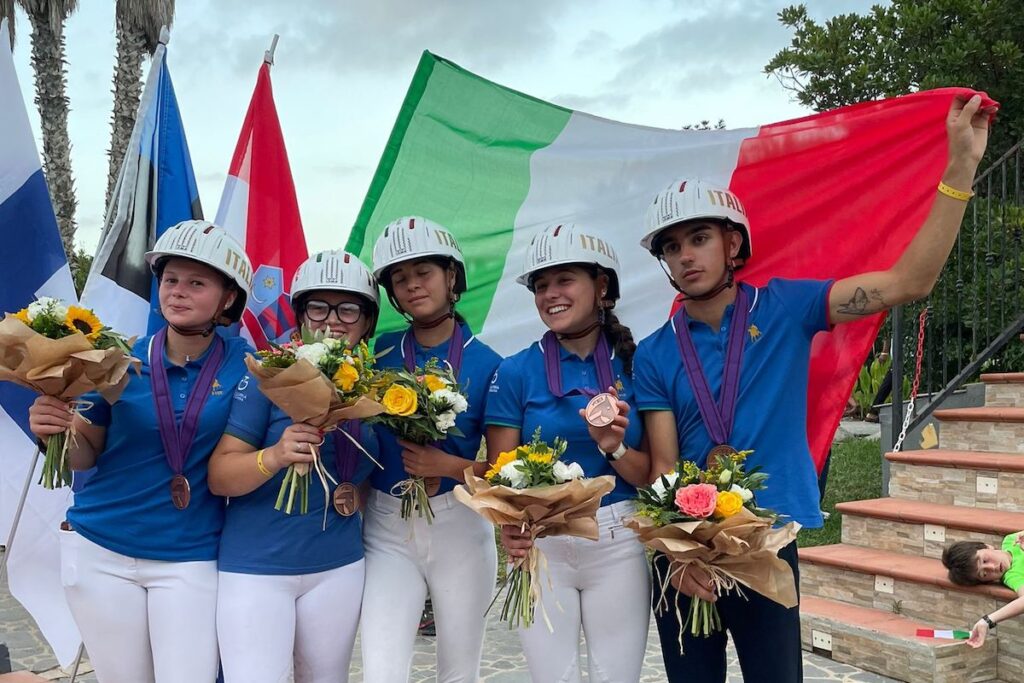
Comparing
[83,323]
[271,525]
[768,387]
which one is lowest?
[271,525]

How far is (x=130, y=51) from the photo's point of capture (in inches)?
644

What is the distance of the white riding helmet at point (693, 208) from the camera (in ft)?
11.4

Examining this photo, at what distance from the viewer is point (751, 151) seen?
4695 mm

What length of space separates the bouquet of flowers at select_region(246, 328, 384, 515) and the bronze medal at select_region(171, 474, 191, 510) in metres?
0.39

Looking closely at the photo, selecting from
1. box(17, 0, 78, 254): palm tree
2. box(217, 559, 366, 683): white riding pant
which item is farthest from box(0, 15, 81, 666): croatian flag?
box(17, 0, 78, 254): palm tree

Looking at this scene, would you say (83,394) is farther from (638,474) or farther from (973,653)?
(973,653)

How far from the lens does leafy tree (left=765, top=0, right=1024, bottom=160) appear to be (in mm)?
10898

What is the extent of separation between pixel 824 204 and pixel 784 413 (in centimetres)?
154

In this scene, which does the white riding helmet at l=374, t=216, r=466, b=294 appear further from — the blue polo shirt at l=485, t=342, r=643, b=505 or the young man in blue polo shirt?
the young man in blue polo shirt

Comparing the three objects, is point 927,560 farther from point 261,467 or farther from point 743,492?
point 261,467

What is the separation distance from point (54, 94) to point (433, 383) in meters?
16.0

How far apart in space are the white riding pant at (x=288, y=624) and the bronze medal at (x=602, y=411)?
1.17 meters

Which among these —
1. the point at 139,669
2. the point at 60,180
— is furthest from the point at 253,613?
the point at 60,180

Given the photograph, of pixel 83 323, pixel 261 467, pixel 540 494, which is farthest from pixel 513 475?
pixel 83 323
